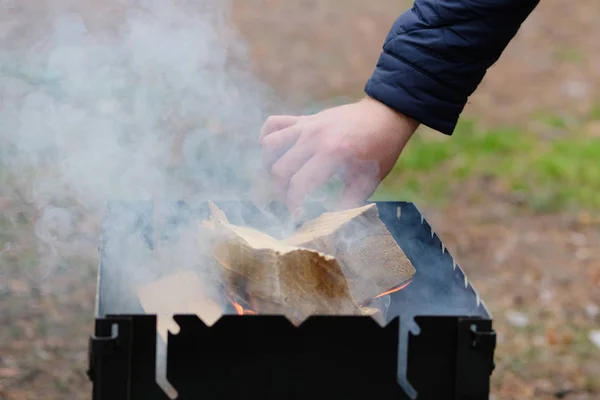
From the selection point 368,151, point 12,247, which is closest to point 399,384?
point 368,151

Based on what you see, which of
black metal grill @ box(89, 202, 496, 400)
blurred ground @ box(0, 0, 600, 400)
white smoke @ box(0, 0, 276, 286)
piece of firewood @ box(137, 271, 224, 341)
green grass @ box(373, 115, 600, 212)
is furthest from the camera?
green grass @ box(373, 115, 600, 212)

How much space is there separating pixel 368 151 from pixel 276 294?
0.39 metres

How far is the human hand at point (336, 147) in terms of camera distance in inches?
69.2

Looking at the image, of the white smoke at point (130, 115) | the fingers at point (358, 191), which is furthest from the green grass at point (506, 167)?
the fingers at point (358, 191)

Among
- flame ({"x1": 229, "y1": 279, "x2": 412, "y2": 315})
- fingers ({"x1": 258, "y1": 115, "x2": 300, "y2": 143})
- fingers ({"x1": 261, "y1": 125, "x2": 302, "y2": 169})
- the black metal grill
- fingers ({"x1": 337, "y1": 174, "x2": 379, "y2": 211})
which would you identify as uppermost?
fingers ({"x1": 258, "y1": 115, "x2": 300, "y2": 143})

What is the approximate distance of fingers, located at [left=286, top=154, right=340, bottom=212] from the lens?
5.74 ft

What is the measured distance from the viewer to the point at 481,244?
4.29 meters

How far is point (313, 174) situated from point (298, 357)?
0.43 metres

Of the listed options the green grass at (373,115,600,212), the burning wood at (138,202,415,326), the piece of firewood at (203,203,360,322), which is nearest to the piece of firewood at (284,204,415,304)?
the burning wood at (138,202,415,326)

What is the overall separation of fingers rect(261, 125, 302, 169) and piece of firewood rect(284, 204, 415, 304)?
21 cm

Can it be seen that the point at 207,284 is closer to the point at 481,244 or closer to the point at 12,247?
the point at 12,247

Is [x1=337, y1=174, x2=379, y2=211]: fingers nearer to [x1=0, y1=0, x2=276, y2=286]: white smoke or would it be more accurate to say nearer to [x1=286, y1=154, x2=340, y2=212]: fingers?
[x1=286, y1=154, x2=340, y2=212]: fingers

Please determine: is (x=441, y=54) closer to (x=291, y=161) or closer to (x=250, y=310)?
(x=291, y=161)

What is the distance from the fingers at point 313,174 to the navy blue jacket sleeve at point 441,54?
218 millimetres
